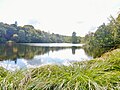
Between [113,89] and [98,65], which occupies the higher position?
[98,65]

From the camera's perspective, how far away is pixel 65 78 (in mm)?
1870

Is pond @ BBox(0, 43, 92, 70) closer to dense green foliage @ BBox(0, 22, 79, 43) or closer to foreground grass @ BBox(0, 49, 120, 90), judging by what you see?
foreground grass @ BBox(0, 49, 120, 90)

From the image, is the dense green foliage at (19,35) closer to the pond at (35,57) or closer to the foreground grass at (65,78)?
the pond at (35,57)

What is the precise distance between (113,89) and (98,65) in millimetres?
437

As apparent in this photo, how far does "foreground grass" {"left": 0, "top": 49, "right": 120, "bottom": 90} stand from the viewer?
1768 mm

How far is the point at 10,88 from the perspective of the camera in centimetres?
190

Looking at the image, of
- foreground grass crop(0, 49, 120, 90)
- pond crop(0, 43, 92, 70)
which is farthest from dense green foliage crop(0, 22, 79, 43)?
foreground grass crop(0, 49, 120, 90)

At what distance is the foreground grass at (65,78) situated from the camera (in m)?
1.77

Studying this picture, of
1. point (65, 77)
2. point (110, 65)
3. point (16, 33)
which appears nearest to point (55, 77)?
point (65, 77)

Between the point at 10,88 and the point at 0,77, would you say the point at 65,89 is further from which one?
the point at 0,77

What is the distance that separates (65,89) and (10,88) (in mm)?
471

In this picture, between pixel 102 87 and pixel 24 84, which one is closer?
pixel 102 87

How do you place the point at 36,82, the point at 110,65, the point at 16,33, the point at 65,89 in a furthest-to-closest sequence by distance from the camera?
the point at 16,33 < the point at 110,65 < the point at 36,82 < the point at 65,89

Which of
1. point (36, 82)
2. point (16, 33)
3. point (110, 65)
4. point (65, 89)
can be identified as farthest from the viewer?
point (16, 33)
